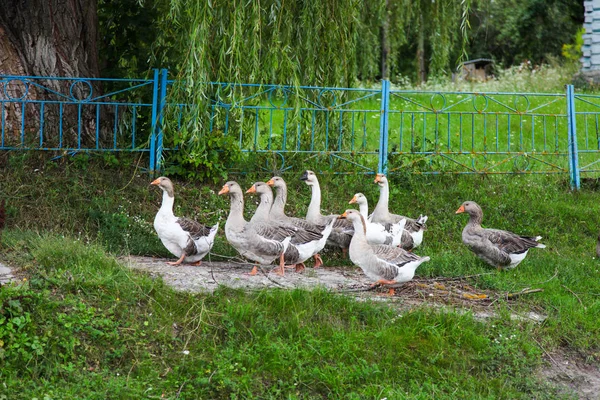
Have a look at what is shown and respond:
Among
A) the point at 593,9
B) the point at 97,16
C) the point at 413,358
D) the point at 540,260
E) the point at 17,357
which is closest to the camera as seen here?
the point at 17,357

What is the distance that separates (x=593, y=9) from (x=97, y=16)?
14.7m

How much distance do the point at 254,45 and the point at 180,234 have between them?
2.42 m

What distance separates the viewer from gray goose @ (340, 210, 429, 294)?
788 centimetres

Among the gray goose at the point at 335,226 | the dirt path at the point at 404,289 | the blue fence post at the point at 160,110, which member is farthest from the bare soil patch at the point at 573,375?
the blue fence post at the point at 160,110

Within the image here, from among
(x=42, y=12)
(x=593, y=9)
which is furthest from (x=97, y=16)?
(x=593, y=9)

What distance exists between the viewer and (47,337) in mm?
6324

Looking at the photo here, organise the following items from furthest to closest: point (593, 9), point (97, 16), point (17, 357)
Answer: point (593, 9), point (97, 16), point (17, 357)

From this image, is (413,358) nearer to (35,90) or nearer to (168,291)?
(168,291)

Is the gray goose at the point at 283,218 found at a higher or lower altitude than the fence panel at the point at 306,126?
lower

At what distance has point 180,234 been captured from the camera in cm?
858

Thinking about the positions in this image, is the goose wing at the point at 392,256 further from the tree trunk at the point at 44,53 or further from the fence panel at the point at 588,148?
the fence panel at the point at 588,148

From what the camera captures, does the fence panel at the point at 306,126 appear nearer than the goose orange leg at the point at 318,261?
No

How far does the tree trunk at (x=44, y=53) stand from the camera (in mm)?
10891

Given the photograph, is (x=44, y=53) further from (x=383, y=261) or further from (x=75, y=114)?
(x=383, y=261)
